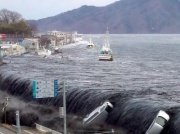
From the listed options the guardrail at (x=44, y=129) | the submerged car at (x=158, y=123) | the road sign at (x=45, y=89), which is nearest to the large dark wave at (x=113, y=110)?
the submerged car at (x=158, y=123)

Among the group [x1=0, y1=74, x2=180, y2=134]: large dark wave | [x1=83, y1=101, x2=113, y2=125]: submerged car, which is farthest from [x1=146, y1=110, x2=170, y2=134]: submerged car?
[x1=83, y1=101, x2=113, y2=125]: submerged car

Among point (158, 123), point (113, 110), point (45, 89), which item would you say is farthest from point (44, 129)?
point (45, 89)

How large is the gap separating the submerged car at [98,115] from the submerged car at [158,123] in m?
5.13

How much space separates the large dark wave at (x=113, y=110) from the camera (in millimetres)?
31141

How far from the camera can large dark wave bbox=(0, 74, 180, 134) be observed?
3114 centimetres

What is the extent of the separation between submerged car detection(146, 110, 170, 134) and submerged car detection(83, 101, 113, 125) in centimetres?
513

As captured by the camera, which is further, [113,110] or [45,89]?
[113,110]

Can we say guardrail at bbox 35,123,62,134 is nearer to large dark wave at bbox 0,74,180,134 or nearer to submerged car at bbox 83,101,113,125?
large dark wave at bbox 0,74,180,134

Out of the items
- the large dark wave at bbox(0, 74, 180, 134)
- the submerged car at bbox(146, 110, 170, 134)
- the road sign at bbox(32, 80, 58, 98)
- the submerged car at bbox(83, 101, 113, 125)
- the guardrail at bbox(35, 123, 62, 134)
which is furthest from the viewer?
the submerged car at bbox(83, 101, 113, 125)

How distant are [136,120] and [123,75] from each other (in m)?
30.8

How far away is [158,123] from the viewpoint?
28.9 metres

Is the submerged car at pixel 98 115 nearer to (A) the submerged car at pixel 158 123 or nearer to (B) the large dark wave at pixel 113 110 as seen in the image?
(B) the large dark wave at pixel 113 110

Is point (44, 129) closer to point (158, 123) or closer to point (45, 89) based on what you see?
point (158, 123)

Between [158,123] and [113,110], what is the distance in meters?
6.18
